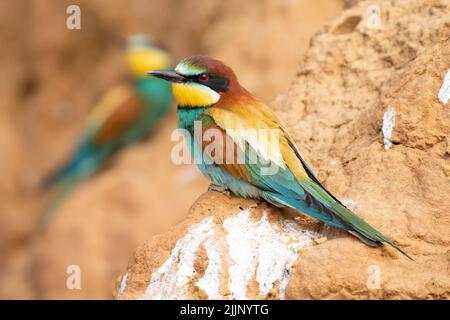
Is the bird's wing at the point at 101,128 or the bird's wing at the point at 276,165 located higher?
the bird's wing at the point at 101,128

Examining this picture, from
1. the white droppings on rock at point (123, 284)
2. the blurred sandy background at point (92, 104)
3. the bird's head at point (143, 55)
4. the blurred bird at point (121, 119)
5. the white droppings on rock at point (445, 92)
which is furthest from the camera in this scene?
the bird's head at point (143, 55)

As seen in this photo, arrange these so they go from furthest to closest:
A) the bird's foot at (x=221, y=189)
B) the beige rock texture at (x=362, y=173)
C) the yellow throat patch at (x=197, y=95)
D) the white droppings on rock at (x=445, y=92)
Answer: the yellow throat patch at (x=197, y=95) → the bird's foot at (x=221, y=189) → the white droppings on rock at (x=445, y=92) → the beige rock texture at (x=362, y=173)

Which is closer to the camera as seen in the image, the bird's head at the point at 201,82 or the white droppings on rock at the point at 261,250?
the white droppings on rock at the point at 261,250

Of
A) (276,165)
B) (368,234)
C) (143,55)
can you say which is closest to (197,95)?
(276,165)

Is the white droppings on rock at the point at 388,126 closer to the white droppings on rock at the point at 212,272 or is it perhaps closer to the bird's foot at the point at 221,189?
the bird's foot at the point at 221,189

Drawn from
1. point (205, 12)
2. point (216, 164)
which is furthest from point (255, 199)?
point (205, 12)

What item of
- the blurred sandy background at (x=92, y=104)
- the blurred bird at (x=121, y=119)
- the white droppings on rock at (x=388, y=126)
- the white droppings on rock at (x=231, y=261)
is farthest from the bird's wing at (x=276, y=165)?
the blurred bird at (x=121, y=119)
